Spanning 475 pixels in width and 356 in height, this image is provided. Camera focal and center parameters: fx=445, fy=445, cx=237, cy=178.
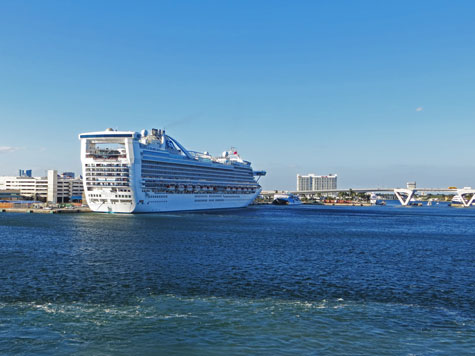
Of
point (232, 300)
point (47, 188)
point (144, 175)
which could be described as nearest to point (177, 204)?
point (144, 175)

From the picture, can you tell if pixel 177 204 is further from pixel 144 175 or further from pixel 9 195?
pixel 9 195

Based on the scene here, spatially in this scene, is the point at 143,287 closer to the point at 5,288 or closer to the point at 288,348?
the point at 5,288

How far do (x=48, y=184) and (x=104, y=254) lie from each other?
5624 inches

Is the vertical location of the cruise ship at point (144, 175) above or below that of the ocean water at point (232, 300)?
above

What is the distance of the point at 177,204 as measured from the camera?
98.9m

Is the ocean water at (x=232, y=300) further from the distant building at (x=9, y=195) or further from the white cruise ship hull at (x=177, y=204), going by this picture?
the distant building at (x=9, y=195)

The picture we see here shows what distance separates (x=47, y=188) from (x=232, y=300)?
168 meters

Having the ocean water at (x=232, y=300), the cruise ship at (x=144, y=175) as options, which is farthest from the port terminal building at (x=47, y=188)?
the ocean water at (x=232, y=300)

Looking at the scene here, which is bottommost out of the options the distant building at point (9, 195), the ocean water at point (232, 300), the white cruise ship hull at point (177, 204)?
the ocean water at point (232, 300)

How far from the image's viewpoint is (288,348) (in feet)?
57.1

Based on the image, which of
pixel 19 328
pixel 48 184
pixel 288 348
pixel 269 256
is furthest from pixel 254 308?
pixel 48 184

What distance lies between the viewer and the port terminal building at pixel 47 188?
168500 millimetres

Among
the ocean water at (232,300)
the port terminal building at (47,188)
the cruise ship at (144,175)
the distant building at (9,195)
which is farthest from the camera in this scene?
the port terminal building at (47,188)

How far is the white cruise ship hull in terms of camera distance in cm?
8688
